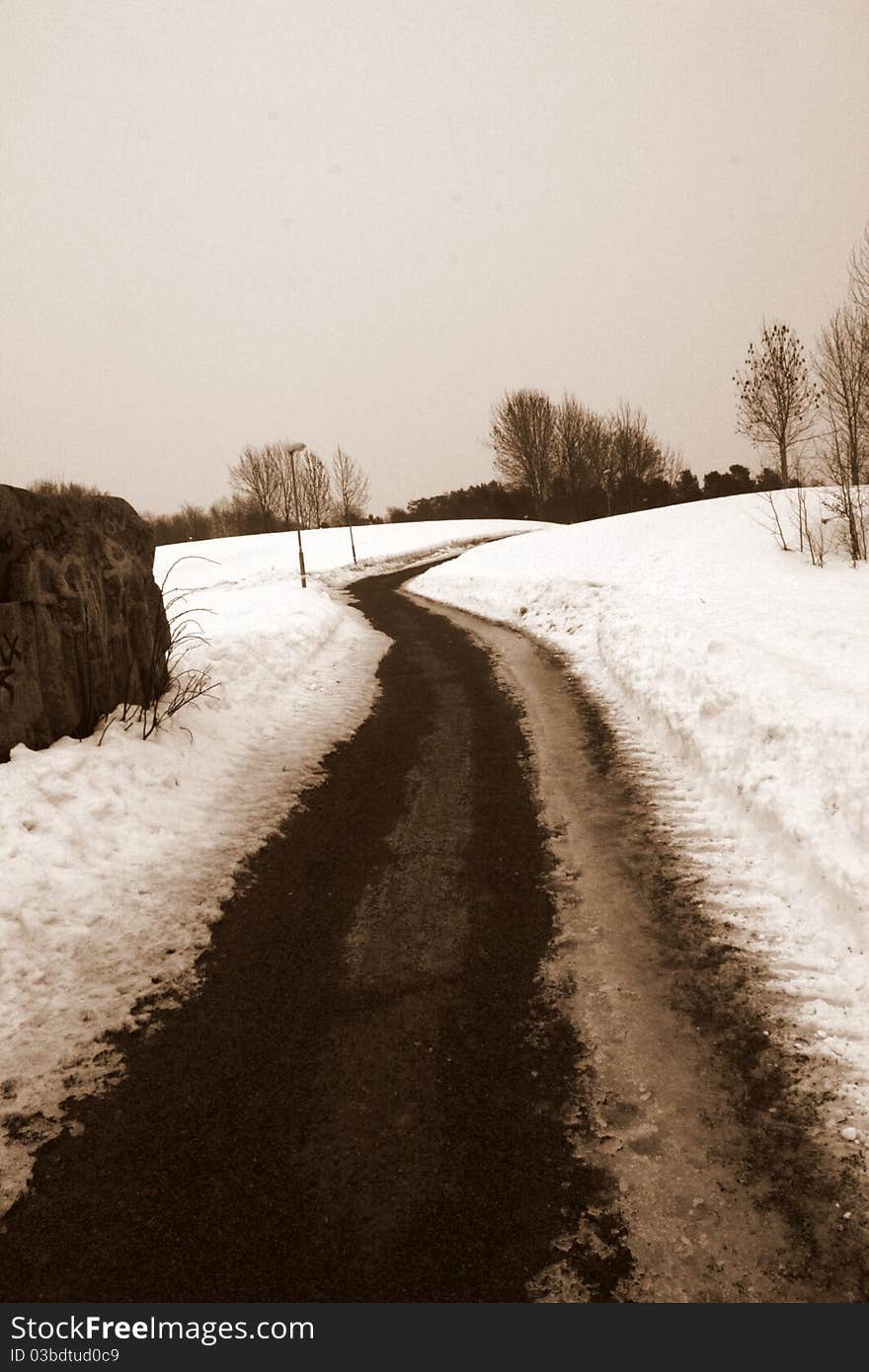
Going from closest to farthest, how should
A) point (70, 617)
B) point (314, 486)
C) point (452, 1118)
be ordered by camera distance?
point (452, 1118) < point (70, 617) < point (314, 486)

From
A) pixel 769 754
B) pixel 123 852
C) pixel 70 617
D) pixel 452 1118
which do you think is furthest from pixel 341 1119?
pixel 70 617

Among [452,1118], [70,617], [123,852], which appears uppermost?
[70,617]

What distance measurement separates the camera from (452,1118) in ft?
9.84

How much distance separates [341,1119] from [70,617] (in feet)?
18.1

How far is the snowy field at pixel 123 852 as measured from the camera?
3.63 m

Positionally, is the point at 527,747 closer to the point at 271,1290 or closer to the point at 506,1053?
the point at 506,1053

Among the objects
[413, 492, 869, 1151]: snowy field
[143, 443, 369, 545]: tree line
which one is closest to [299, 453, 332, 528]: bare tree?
[143, 443, 369, 545]: tree line

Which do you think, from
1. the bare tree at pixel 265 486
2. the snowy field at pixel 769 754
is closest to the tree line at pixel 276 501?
Answer: the bare tree at pixel 265 486

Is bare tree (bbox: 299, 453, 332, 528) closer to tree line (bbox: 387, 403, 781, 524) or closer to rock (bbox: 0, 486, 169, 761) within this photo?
tree line (bbox: 387, 403, 781, 524)

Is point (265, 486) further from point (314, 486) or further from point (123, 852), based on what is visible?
point (123, 852)

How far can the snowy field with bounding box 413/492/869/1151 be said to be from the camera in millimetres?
3707

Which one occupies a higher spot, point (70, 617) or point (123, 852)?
point (70, 617)

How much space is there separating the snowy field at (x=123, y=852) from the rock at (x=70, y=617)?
37 cm

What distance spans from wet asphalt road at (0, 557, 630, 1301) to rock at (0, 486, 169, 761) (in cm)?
271
